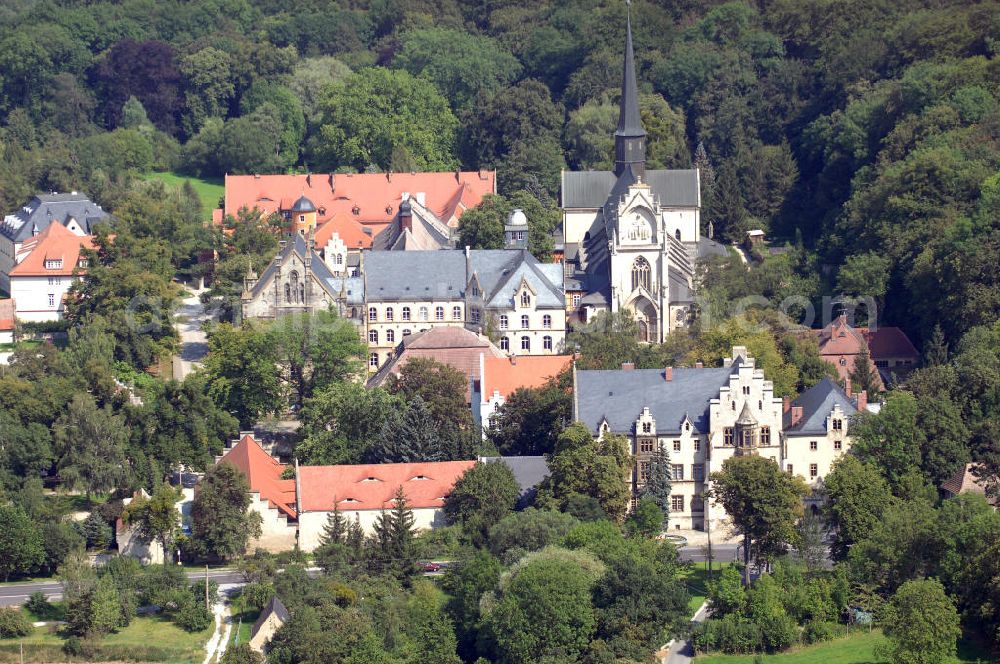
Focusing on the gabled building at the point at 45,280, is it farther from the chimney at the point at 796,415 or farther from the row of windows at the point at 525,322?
the chimney at the point at 796,415

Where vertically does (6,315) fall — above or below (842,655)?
above

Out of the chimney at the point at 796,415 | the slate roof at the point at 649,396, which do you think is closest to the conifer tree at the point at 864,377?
the chimney at the point at 796,415

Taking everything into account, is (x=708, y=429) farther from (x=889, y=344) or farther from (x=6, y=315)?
(x=6, y=315)

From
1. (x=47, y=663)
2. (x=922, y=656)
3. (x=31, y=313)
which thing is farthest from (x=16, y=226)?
(x=922, y=656)

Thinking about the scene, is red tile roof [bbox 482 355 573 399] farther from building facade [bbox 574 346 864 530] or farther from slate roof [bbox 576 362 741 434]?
building facade [bbox 574 346 864 530]

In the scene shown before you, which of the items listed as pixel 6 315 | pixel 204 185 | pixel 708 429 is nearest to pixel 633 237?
pixel 708 429

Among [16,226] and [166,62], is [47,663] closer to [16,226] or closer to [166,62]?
[16,226]
